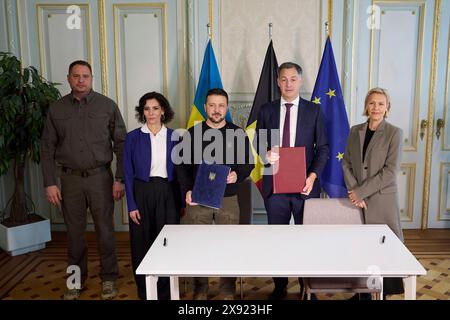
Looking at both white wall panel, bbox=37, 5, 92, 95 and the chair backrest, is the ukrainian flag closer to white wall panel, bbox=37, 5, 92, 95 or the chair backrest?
white wall panel, bbox=37, 5, 92, 95

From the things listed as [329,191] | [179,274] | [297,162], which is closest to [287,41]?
[329,191]

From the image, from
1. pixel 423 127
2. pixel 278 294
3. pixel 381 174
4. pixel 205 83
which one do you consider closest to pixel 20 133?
pixel 205 83

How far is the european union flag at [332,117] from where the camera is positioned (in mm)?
3834

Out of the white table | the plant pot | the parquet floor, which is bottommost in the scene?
the parquet floor

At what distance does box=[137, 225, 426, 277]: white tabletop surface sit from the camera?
1975 millimetres

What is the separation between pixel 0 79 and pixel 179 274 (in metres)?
2.61

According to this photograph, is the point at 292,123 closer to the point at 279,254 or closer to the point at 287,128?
the point at 287,128

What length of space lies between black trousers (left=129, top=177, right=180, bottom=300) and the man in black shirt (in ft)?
0.43

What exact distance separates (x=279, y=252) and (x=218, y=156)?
0.83 m

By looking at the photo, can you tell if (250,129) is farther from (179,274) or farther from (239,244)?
(179,274)

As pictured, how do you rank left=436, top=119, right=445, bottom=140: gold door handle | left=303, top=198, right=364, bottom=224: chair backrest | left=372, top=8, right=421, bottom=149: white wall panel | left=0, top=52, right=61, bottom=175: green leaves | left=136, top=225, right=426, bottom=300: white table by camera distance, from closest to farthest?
1. left=136, top=225, right=426, bottom=300: white table
2. left=303, top=198, right=364, bottom=224: chair backrest
3. left=0, top=52, right=61, bottom=175: green leaves
4. left=372, top=8, right=421, bottom=149: white wall panel
5. left=436, top=119, right=445, bottom=140: gold door handle

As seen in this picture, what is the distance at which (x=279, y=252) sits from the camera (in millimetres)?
2182

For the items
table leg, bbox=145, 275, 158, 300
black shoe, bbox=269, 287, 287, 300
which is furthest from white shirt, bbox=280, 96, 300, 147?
table leg, bbox=145, 275, 158, 300

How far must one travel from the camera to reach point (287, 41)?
4227mm
